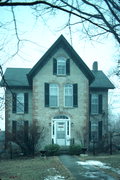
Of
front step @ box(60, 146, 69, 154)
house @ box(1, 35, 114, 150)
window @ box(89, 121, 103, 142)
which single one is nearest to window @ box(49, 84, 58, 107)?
house @ box(1, 35, 114, 150)

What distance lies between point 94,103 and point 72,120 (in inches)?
167

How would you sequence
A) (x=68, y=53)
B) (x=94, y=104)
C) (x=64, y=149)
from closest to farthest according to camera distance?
(x=64, y=149) < (x=68, y=53) < (x=94, y=104)

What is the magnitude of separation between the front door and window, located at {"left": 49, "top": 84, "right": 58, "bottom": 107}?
1.78 m

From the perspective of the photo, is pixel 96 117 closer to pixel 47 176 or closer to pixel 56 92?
pixel 56 92

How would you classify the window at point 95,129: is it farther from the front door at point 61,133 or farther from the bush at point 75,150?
the bush at point 75,150

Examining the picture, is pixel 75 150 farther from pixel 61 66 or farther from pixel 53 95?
pixel 61 66

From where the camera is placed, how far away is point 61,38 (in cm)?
2488

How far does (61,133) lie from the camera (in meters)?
24.8

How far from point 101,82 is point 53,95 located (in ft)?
22.9

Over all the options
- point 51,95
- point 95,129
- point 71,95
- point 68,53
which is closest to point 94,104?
point 95,129

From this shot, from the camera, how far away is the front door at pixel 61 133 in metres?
24.6

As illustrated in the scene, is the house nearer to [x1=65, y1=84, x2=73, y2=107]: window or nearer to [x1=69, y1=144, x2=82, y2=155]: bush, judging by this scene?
[x1=65, y1=84, x2=73, y2=107]: window

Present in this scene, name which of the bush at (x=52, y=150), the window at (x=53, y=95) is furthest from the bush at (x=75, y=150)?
the window at (x=53, y=95)

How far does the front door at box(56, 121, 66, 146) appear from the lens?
24.6m
